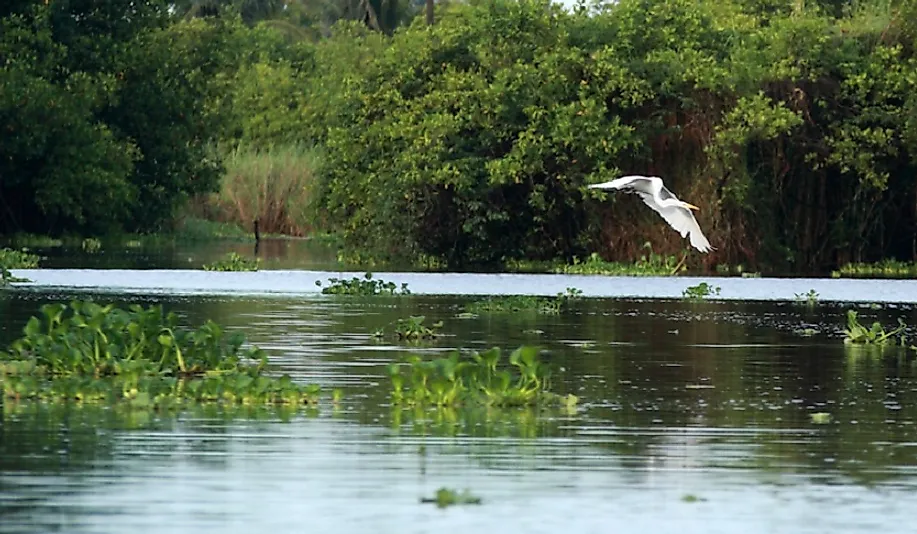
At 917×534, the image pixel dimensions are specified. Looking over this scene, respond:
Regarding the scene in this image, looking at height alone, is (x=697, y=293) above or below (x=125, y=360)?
above

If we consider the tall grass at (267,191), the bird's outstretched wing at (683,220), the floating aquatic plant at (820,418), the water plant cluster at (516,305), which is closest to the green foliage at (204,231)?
the tall grass at (267,191)

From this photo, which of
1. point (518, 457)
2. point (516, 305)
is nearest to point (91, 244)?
point (516, 305)

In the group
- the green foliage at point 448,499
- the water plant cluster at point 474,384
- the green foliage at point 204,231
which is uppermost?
the green foliage at point 204,231

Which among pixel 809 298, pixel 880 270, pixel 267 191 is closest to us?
pixel 809 298

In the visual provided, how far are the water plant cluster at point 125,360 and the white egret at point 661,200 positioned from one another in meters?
8.95

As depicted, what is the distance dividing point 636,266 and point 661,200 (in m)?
14.3

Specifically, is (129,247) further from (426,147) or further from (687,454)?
(687,454)

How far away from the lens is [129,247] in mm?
53438

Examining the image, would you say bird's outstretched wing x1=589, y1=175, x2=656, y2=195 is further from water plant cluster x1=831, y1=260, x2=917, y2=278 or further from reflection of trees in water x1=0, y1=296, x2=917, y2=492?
water plant cluster x1=831, y1=260, x2=917, y2=278

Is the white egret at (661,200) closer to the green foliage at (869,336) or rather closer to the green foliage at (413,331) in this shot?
the green foliage at (869,336)

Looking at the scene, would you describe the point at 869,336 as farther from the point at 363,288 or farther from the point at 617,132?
the point at 617,132

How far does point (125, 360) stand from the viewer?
16.0 metres

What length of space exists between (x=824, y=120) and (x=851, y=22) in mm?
2769

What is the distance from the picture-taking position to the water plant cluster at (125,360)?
1523cm
